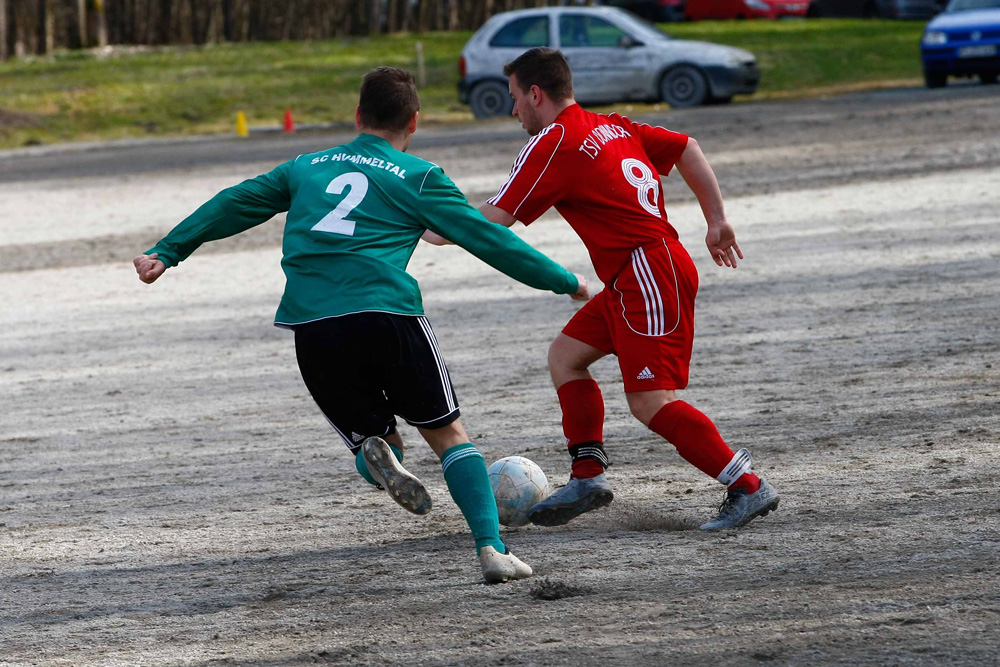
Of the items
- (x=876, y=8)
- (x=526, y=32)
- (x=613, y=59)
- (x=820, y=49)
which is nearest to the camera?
(x=613, y=59)

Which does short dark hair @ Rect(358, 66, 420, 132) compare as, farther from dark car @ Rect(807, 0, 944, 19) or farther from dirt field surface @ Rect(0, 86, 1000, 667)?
dark car @ Rect(807, 0, 944, 19)

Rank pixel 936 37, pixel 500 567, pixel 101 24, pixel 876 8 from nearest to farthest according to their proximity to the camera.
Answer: pixel 500 567
pixel 936 37
pixel 101 24
pixel 876 8

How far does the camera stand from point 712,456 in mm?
4887

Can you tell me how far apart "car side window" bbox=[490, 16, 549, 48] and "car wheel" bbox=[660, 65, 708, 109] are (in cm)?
222

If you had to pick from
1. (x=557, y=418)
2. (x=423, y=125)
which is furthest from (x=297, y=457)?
(x=423, y=125)

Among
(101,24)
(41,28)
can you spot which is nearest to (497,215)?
(41,28)

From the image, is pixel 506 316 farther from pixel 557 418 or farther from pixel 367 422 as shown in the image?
pixel 367 422

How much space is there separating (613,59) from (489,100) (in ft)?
7.56

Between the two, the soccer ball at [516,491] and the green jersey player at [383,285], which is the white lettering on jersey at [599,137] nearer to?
the green jersey player at [383,285]

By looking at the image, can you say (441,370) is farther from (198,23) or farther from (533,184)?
(198,23)

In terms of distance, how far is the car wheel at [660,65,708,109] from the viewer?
22.2 metres

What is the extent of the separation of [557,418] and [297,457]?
1.36 meters

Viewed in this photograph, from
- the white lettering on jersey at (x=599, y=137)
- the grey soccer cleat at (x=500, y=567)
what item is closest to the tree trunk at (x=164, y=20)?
the white lettering on jersey at (x=599, y=137)

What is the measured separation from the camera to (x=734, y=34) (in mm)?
32125
